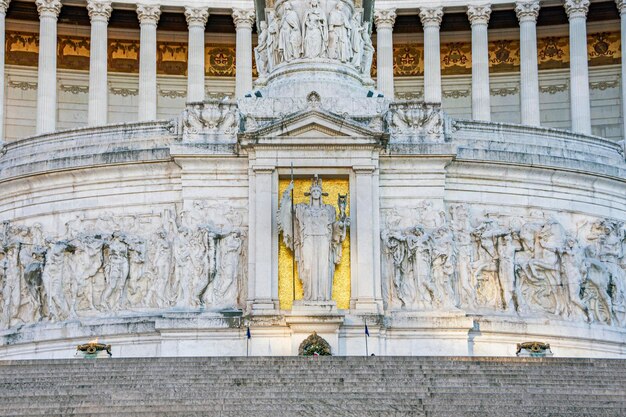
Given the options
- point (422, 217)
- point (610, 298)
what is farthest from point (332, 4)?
point (610, 298)

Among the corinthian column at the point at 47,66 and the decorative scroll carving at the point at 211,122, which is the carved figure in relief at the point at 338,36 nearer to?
the decorative scroll carving at the point at 211,122

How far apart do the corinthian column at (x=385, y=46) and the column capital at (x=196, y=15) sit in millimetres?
8884

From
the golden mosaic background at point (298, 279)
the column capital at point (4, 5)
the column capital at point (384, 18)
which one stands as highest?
the column capital at point (4, 5)

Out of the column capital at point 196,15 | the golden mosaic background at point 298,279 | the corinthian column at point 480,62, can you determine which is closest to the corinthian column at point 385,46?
the corinthian column at point 480,62

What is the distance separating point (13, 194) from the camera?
123ft

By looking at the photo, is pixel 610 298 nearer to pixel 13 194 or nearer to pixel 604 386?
pixel 604 386

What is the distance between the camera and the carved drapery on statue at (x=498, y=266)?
114ft

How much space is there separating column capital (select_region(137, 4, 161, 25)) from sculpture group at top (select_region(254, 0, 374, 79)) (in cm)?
3831

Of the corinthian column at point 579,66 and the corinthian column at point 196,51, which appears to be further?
the corinthian column at point 196,51

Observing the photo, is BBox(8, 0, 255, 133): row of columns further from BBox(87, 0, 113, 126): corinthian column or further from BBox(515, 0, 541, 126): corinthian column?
BBox(515, 0, 541, 126): corinthian column

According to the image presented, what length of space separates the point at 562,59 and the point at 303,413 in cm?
5880

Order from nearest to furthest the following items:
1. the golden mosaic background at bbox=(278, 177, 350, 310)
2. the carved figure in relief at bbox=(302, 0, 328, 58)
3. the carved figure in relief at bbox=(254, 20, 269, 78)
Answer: the golden mosaic background at bbox=(278, 177, 350, 310) < the carved figure in relief at bbox=(302, 0, 328, 58) < the carved figure in relief at bbox=(254, 20, 269, 78)

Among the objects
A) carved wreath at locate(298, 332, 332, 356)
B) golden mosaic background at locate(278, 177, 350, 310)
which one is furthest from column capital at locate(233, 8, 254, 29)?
carved wreath at locate(298, 332, 332, 356)

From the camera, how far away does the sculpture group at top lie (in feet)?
129
